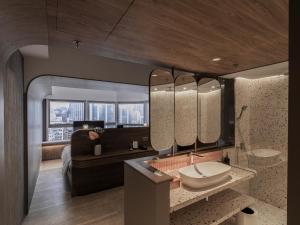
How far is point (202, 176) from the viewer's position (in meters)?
1.77

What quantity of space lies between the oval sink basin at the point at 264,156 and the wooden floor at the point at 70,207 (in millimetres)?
2444

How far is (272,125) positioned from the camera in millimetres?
2707

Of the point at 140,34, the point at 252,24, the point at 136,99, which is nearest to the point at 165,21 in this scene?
the point at 140,34

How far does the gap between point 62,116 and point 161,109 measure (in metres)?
5.62

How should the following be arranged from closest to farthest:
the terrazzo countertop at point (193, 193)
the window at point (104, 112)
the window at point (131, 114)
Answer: the terrazzo countertop at point (193, 193), the window at point (104, 112), the window at point (131, 114)

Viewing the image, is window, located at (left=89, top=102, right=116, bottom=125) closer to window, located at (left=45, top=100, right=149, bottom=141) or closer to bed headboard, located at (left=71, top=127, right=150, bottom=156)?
window, located at (left=45, top=100, right=149, bottom=141)

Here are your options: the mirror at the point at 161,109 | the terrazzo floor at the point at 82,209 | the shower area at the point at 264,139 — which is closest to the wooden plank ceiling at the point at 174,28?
the mirror at the point at 161,109

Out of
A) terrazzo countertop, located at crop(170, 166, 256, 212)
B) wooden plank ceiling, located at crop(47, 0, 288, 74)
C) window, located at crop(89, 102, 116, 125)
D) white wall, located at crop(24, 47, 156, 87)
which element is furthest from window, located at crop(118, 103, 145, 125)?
terrazzo countertop, located at crop(170, 166, 256, 212)

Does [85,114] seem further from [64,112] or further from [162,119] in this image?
[162,119]

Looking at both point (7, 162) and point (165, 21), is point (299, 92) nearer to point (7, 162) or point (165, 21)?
point (165, 21)

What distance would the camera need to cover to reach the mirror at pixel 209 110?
2584mm

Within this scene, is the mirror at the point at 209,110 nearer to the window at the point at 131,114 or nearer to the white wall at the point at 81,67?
the white wall at the point at 81,67

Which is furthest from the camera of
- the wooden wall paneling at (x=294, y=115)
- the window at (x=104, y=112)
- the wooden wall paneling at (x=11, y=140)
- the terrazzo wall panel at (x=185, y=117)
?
the window at (x=104, y=112)

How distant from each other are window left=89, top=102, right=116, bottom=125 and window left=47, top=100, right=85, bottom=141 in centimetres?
39
